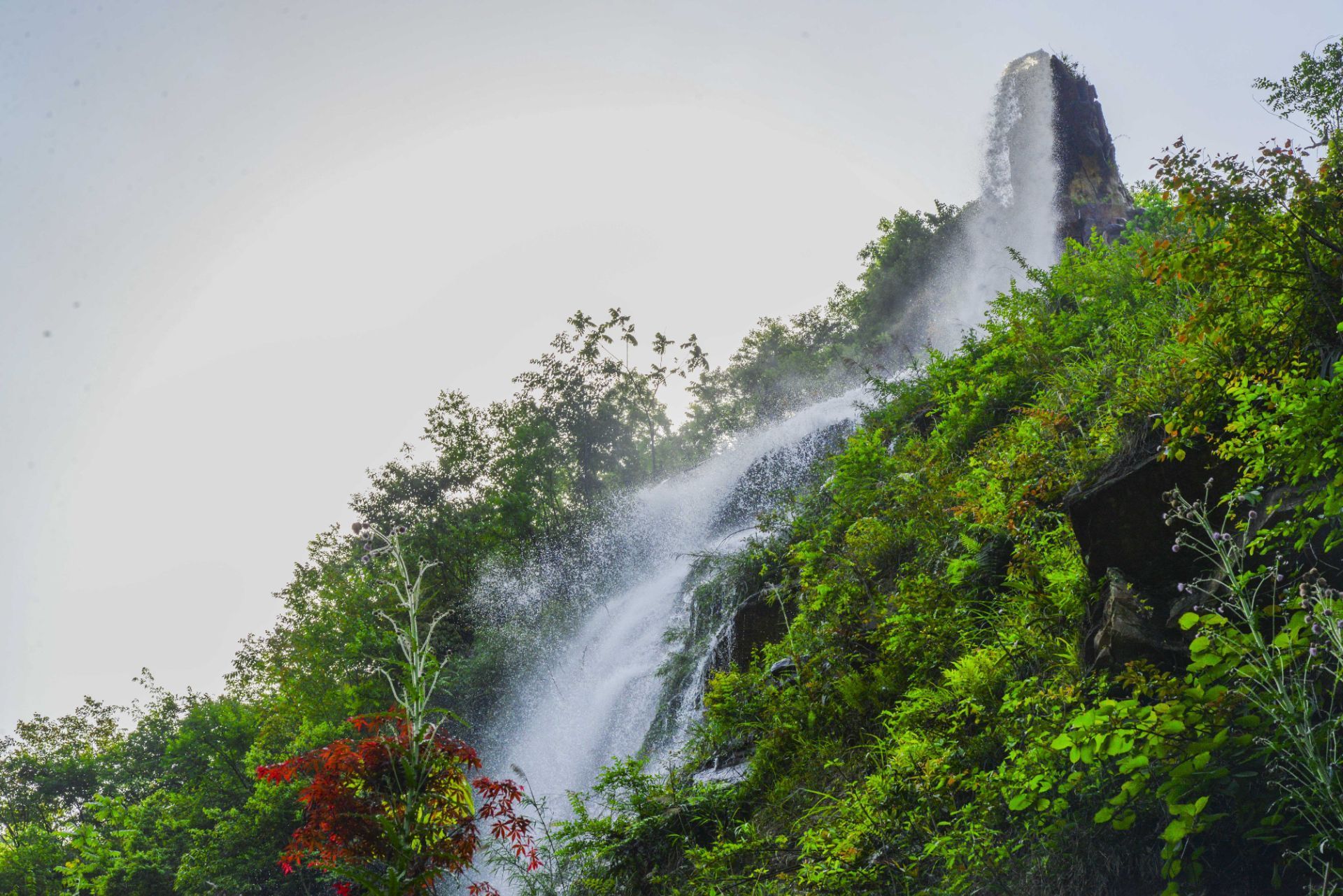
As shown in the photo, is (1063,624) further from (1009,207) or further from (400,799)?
(1009,207)

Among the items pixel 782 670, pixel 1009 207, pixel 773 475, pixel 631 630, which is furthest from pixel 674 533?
pixel 1009 207

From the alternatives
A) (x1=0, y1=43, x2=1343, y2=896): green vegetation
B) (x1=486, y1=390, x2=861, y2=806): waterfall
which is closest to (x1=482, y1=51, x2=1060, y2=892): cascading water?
(x1=486, y1=390, x2=861, y2=806): waterfall

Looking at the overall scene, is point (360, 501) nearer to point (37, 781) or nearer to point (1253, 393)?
point (37, 781)

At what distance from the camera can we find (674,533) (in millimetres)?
20797

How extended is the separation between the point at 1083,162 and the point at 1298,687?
1036 inches

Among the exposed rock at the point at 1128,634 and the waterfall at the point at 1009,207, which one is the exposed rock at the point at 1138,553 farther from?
the waterfall at the point at 1009,207

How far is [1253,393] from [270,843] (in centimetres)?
1720

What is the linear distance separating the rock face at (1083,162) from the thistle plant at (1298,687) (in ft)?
73.1

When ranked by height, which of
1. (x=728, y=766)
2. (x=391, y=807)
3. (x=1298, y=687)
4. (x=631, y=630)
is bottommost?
(x=1298, y=687)

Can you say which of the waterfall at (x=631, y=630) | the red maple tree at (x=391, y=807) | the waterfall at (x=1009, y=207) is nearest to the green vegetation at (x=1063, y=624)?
the red maple tree at (x=391, y=807)

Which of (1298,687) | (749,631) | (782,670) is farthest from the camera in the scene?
(749,631)

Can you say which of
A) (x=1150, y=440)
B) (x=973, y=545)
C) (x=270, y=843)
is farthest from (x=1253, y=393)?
(x=270, y=843)

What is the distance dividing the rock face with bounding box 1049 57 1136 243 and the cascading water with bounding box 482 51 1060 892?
13.7 inches

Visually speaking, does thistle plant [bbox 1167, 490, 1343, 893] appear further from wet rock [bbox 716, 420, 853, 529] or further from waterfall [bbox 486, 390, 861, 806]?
wet rock [bbox 716, 420, 853, 529]
